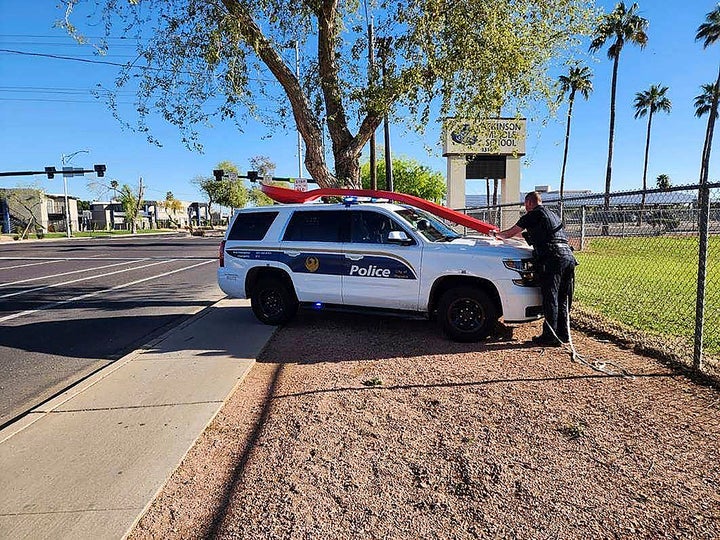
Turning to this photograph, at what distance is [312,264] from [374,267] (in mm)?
1004

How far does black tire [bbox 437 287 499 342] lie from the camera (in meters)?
6.30

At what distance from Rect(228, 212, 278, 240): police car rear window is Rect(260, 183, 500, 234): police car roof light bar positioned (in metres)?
0.56

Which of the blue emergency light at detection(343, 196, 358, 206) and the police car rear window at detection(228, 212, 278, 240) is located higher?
the blue emergency light at detection(343, 196, 358, 206)

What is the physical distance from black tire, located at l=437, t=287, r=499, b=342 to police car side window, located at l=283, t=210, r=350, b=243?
1740 millimetres

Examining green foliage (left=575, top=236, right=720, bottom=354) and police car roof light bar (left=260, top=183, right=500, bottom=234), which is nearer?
green foliage (left=575, top=236, right=720, bottom=354)

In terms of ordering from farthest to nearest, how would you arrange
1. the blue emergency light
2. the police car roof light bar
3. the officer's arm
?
the police car roof light bar, the blue emergency light, the officer's arm

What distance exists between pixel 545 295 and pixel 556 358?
0.84m

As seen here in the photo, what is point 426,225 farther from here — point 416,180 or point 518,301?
point 416,180

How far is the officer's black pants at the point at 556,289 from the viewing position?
6.11 m

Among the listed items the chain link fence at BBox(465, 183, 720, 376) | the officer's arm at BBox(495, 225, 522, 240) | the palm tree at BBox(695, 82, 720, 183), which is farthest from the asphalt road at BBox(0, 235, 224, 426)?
the palm tree at BBox(695, 82, 720, 183)

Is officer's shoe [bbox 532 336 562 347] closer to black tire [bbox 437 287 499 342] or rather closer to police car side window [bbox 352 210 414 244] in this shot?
black tire [bbox 437 287 499 342]

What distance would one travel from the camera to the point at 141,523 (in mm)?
2891

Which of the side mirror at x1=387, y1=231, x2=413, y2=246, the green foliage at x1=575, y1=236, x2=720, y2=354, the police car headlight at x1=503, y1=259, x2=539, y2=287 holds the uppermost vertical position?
the side mirror at x1=387, y1=231, x2=413, y2=246

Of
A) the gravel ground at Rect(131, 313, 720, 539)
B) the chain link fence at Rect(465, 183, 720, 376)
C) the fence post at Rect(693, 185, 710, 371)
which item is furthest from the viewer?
the chain link fence at Rect(465, 183, 720, 376)
